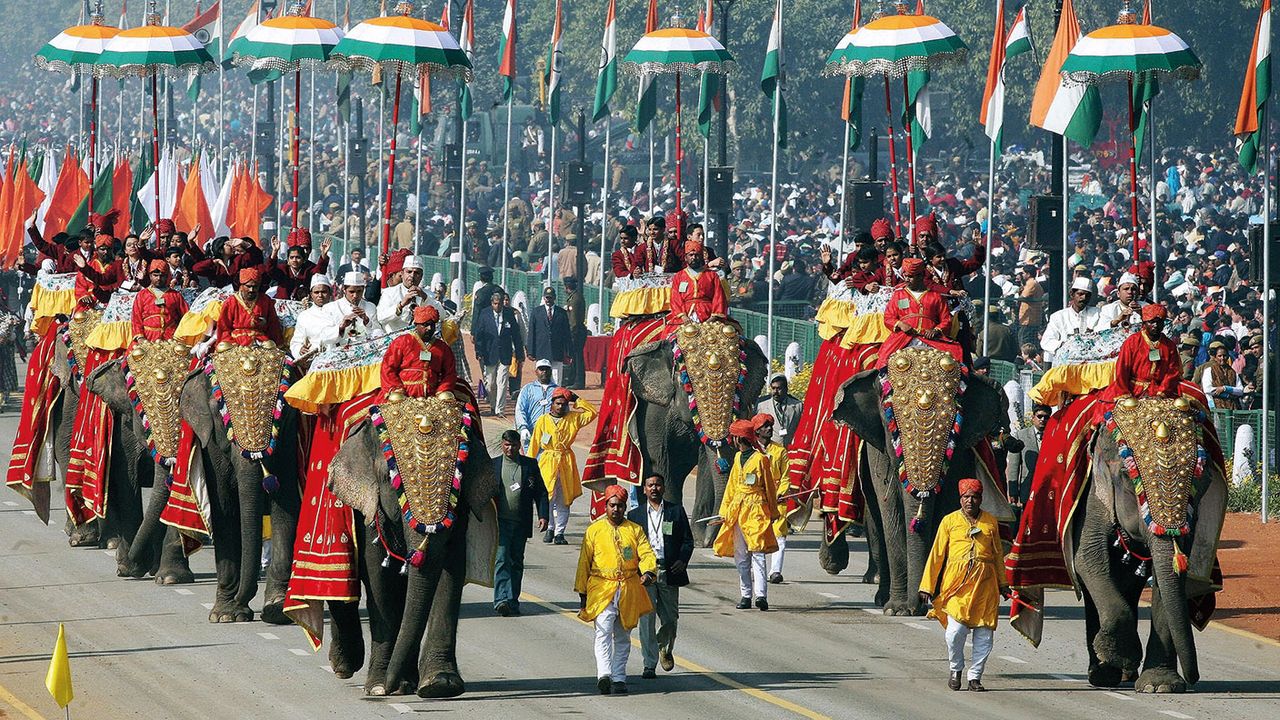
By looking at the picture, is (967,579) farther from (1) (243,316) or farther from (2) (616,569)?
(1) (243,316)

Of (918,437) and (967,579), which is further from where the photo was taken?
(918,437)

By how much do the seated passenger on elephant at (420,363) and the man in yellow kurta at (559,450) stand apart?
7106mm

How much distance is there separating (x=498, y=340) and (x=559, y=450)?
32.9 ft

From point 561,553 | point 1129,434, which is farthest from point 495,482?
point 561,553

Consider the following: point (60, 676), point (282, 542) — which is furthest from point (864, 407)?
point (60, 676)

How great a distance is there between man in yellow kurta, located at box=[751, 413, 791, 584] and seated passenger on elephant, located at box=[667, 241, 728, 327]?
3.78 feet

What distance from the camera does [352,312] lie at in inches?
672

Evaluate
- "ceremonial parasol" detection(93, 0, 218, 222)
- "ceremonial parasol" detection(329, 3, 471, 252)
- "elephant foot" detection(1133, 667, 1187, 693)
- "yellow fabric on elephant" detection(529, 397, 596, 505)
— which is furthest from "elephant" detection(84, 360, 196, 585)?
"elephant foot" detection(1133, 667, 1187, 693)

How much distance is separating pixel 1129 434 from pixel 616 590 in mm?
3312

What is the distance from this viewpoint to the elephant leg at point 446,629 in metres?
15.1

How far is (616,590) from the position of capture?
15.8m

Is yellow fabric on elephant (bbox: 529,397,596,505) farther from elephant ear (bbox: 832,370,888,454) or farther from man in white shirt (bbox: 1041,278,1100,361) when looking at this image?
man in white shirt (bbox: 1041,278,1100,361)

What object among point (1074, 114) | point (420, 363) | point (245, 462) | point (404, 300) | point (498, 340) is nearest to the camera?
point (420, 363)

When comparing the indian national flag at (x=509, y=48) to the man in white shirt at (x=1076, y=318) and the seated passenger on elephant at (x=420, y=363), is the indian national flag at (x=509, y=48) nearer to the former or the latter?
the man in white shirt at (x=1076, y=318)
